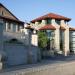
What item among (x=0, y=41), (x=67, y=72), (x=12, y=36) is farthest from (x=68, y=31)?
(x=67, y=72)

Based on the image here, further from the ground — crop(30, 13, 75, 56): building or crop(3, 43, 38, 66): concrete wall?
crop(30, 13, 75, 56): building

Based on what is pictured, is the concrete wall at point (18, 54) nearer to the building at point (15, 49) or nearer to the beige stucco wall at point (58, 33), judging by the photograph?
the building at point (15, 49)

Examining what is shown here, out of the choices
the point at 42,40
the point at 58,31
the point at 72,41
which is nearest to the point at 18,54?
the point at 42,40

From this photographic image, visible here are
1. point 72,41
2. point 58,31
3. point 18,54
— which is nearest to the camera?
point 18,54

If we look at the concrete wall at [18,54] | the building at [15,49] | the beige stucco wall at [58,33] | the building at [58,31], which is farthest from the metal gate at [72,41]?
the concrete wall at [18,54]

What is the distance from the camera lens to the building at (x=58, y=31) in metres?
70.9

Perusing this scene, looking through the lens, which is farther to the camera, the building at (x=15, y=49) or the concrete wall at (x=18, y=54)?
the concrete wall at (x=18, y=54)

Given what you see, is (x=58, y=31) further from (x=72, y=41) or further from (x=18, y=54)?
(x=18, y=54)

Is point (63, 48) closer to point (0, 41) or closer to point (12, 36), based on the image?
point (12, 36)

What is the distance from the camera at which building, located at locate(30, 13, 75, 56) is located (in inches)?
2793

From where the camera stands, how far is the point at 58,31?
71125mm

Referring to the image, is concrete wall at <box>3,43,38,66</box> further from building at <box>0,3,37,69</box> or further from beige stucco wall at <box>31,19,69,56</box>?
beige stucco wall at <box>31,19,69,56</box>

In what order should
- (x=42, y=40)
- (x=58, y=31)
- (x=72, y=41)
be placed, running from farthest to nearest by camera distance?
(x=72, y=41)
(x=58, y=31)
(x=42, y=40)

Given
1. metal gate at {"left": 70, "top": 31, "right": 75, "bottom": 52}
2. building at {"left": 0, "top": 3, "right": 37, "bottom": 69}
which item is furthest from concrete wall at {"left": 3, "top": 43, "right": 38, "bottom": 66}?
metal gate at {"left": 70, "top": 31, "right": 75, "bottom": 52}
